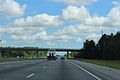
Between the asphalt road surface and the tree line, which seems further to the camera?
the tree line

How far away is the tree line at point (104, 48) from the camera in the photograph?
416ft

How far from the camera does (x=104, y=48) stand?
138 m

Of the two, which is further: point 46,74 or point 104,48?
point 104,48

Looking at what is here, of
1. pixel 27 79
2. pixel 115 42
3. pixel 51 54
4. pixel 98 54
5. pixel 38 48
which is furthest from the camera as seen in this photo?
pixel 38 48

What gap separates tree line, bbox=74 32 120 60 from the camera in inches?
4990

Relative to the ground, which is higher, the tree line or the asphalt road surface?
the tree line

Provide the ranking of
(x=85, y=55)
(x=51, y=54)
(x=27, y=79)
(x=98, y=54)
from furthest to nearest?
(x=85, y=55) → (x=98, y=54) → (x=51, y=54) → (x=27, y=79)

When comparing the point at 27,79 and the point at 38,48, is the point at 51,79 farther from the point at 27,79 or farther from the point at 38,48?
the point at 38,48

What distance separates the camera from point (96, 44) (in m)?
176

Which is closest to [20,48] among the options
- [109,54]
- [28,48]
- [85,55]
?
[28,48]

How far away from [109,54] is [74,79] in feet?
357

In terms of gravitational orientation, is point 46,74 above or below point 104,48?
below

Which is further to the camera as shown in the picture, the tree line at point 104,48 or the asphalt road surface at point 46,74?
the tree line at point 104,48

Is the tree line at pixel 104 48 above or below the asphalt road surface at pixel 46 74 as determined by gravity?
above
